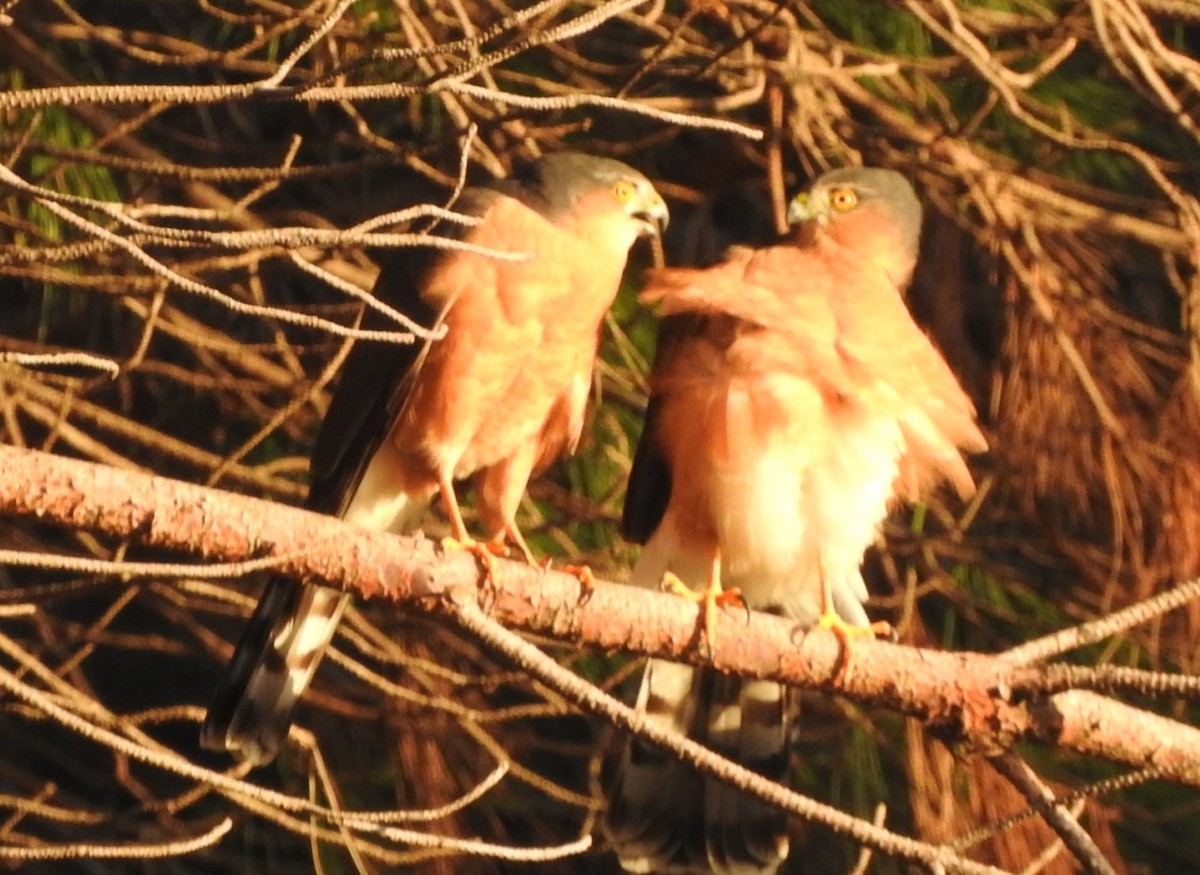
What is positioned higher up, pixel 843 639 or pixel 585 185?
pixel 585 185

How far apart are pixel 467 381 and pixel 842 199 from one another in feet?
2.20

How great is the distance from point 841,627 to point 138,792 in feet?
4.27

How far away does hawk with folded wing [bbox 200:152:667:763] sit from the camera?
267 cm

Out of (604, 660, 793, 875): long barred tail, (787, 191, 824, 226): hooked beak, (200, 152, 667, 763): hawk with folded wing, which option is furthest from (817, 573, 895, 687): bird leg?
(787, 191, 824, 226): hooked beak

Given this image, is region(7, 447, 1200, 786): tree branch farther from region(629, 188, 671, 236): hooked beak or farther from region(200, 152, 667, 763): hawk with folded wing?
region(629, 188, 671, 236): hooked beak

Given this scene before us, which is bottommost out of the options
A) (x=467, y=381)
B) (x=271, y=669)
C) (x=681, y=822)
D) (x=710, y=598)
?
(x=681, y=822)

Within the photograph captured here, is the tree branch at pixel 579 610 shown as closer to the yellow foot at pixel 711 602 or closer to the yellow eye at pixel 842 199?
the yellow foot at pixel 711 602

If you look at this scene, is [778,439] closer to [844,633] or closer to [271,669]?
[844,633]

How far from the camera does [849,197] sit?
285cm

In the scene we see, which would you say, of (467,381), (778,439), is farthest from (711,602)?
(467,381)

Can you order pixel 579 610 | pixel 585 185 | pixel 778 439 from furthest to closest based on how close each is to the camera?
pixel 585 185, pixel 778 439, pixel 579 610

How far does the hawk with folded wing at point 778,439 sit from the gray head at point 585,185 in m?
A: 0.15

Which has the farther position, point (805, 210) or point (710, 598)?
point (805, 210)

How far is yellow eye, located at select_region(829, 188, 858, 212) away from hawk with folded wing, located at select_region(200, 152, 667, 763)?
27 centimetres
